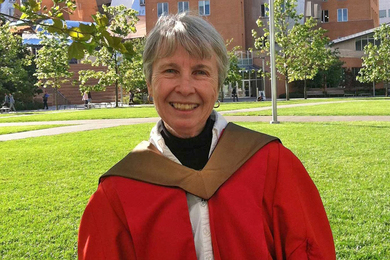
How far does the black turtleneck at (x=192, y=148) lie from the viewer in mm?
2463

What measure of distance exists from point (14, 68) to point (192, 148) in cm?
4554

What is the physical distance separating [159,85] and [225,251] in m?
0.88

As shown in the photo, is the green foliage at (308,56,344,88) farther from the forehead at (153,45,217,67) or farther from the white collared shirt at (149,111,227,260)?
the white collared shirt at (149,111,227,260)

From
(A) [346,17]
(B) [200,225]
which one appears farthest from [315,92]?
(B) [200,225]

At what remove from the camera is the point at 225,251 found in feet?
7.41

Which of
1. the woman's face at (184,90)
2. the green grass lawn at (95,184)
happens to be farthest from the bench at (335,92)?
the woman's face at (184,90)

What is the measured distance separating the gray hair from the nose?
0.40 ft

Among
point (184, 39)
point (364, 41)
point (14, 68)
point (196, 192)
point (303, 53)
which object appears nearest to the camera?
point (196, 192)

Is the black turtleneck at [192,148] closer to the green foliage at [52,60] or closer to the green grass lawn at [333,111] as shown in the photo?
the green grass lawn at [333,111]

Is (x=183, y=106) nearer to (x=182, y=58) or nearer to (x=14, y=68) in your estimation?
(x=182, y=58)

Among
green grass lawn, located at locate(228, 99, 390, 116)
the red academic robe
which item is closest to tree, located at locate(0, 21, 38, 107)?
green grass lawn, located at locate(228, 99, 390, 116)

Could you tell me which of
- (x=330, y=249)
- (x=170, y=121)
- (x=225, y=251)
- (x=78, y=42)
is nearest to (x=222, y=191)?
(x=225, y=251)

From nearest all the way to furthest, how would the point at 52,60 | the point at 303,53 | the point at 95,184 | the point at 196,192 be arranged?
1. the point at 196,192
2. the point at 95,184
3. the point at 52,60
4. the point at 303,53

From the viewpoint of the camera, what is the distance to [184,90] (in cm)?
248
